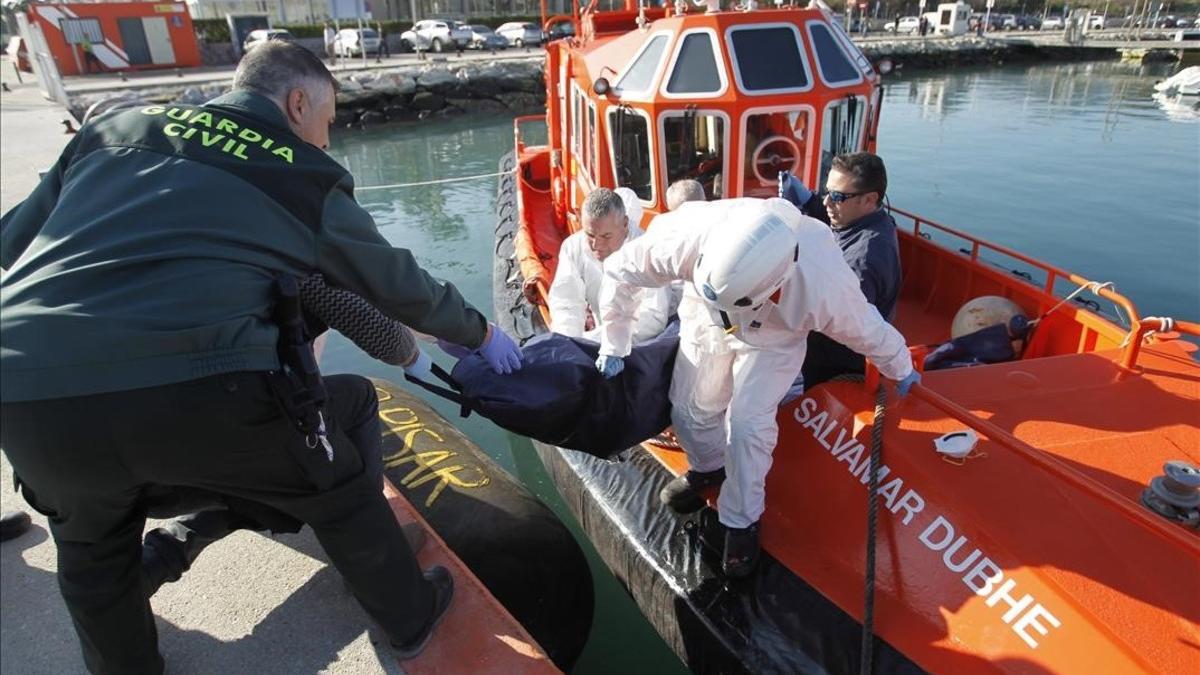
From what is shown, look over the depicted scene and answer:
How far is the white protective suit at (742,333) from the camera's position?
2270mm

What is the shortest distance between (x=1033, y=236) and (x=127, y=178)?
10.6 m

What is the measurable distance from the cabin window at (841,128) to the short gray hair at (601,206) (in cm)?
191

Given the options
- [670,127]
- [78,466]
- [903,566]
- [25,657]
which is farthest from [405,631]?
[670,127]

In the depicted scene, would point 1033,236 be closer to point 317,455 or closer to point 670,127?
point 670,127

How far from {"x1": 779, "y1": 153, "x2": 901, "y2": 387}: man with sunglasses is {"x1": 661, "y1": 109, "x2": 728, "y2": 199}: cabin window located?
59.1 inches

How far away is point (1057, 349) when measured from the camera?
12.5 ft

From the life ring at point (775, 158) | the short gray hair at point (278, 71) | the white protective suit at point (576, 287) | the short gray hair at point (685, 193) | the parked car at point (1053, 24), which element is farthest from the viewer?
the parked car at point (1053, 24)

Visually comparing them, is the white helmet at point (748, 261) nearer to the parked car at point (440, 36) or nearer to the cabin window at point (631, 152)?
the cabin window at point (631, 152)

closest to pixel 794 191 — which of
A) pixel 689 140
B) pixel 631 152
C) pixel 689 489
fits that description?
pixel 689 140

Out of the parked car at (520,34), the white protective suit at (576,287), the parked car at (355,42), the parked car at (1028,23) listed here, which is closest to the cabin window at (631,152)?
the white protective suit at (576,287)

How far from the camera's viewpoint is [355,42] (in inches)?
1163

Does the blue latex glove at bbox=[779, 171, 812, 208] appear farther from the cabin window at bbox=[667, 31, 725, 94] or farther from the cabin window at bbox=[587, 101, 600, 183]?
the cabin window at bbox=[587, 101, 600, 183]

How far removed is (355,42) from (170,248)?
31941mm

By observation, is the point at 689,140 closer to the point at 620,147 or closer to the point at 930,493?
the point at 620,147
